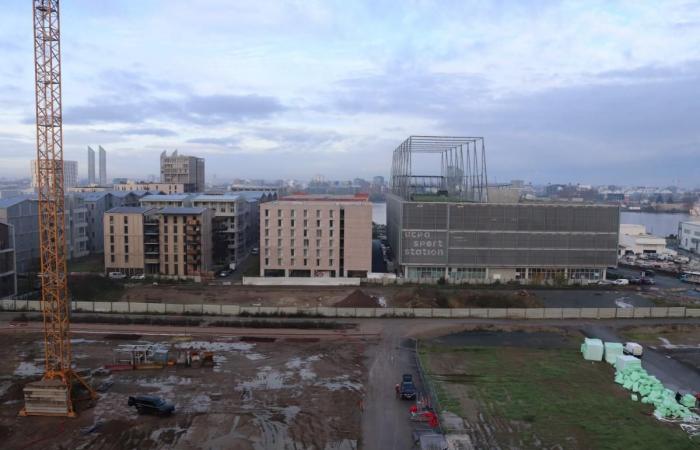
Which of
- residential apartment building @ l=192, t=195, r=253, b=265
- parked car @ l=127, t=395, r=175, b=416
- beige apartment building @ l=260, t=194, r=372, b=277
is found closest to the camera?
parked car @ l=127, t=395, r=175, b=416

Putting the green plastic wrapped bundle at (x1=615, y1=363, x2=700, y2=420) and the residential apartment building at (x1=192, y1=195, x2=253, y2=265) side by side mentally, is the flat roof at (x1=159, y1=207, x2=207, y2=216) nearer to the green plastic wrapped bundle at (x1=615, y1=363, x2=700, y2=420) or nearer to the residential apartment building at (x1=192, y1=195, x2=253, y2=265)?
the residential apartment building at (x1=192, y1=195, x2=253, y2=265)

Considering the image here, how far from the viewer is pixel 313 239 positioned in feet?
101

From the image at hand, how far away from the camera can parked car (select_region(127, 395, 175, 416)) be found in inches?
516

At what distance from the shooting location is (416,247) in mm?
31094

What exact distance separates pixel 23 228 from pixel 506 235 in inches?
1099

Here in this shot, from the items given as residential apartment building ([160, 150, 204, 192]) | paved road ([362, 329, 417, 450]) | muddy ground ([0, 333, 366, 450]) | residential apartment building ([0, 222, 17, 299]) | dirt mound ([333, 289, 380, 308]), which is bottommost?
muddy ground ([0, 333, 366, 450])

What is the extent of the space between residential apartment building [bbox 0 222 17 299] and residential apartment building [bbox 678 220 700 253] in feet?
162

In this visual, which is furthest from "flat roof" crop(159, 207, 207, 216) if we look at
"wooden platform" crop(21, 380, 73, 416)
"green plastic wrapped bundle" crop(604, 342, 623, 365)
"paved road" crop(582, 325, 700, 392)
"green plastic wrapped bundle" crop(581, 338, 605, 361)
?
"green plastic wrapped bundle" crop(604, 342, 623, 365)

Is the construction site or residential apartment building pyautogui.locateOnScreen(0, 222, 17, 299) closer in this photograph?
the construction site

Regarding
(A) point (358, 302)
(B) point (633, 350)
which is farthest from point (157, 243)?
(B) point (633, 350)

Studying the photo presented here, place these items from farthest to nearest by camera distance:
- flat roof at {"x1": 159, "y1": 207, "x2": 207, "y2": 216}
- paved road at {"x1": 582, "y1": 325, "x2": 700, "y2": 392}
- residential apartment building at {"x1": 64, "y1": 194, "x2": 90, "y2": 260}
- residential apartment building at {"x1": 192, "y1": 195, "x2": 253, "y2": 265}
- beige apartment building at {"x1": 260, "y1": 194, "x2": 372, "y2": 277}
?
1. residential apartment building at {"x1": 64, "y1": 194, "x2": 90, "y2": 260}
2. residential apartment building at {"x1": 192, "y1": 195, "x2": 253, "y2": 265}
3. flat roof at {"x1": 159, "y1": 207, "x2": 207, "y2": 216}
4. beige apartment building at {"x1": 260, "y1": 194, "x2": 372, "y2": 277}
5. paved road at {"x1": 582, "y1": 325, "x2": 700, "y2": 392}

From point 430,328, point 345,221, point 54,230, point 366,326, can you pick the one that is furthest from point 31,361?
point 345,221

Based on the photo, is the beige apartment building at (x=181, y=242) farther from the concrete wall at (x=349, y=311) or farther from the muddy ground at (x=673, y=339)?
the muddy ground at (x=673, y=339)

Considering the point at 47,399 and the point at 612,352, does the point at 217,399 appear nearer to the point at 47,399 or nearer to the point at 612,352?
the point at 47,399
